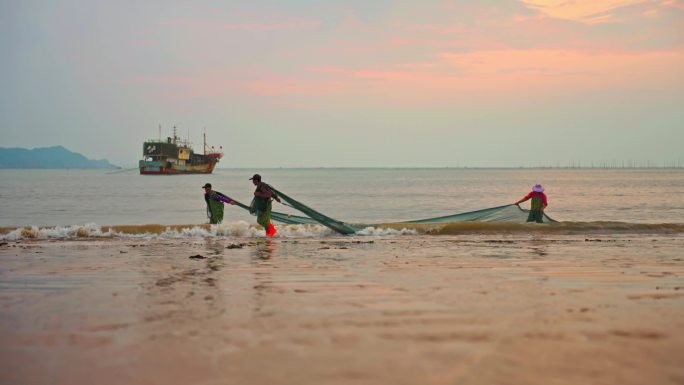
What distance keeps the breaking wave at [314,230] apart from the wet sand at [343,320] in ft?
19.0

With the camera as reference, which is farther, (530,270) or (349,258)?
(349,258)

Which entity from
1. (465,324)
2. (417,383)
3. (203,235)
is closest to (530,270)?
(465,324)

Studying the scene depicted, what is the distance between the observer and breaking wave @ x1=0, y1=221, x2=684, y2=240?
55.7ft

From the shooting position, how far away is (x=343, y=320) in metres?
5.95

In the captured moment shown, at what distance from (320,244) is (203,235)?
4491mm

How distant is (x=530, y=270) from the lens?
30.9 feet

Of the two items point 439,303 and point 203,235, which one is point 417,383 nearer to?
point 439,303

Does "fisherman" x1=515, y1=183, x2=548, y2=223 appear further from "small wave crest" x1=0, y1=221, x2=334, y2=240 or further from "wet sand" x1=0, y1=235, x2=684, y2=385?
"wet sand" x1=0, y1=235, x2=684, y2=385

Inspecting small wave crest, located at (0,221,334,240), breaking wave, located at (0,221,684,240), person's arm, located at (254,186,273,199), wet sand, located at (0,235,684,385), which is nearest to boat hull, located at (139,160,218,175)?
breaking wave, located at (0,221,684,240)

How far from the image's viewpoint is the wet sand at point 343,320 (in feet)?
14.6

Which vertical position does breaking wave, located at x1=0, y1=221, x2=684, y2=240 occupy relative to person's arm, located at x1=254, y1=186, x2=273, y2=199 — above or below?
below

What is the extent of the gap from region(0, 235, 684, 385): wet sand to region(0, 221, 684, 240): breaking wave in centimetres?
580

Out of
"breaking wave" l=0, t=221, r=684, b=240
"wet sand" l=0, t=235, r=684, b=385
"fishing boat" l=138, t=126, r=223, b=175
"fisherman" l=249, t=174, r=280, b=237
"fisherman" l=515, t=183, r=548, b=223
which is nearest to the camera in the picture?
"wet sand" l=0, t=235, r=684, b=385

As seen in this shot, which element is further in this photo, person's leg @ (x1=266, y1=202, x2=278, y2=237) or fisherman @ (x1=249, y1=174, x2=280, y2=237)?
person's leg @ (x1=266, y1=202, x2=278, y2=237)
